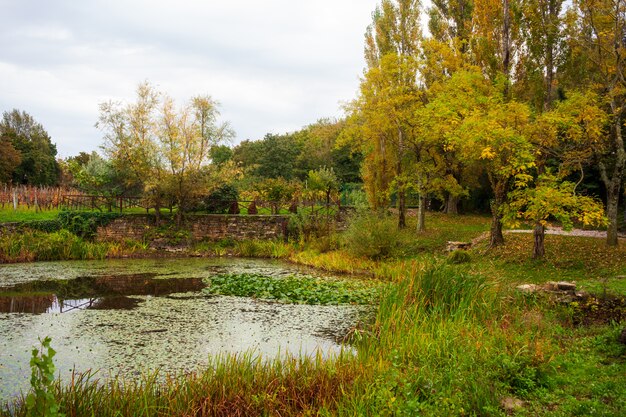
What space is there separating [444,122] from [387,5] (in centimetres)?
939

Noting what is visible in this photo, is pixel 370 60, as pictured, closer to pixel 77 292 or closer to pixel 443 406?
pixel 77 292

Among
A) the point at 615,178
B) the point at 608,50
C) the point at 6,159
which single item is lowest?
the point at 615,178

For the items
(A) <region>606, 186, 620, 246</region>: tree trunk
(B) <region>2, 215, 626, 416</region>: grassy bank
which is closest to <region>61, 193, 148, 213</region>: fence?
(B) <region>2, 215, 626, 416</region>: grassy bank

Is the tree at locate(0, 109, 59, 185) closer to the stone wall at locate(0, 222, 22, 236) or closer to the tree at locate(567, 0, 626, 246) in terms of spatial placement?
the stone wall at locate(0, 222, 22, 236)

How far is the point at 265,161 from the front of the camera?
43719 millimetres

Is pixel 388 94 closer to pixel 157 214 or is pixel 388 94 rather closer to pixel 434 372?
pixel 157 214

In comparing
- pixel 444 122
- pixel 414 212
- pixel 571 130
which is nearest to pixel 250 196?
pixel 414 212

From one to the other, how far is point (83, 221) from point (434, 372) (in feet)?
60.6

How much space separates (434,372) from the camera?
5.25 metres

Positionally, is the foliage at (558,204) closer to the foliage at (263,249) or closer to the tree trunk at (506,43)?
the tree trunk at (506,43)

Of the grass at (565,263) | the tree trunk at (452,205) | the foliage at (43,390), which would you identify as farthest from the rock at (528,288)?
the tree trunk at (452,205)

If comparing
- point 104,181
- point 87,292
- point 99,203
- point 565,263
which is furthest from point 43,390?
point 104,181

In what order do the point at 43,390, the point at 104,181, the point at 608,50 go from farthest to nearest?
the point at 104,181, the point at 608,50, the point at 43,390

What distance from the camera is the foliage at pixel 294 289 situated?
10.6 metres
